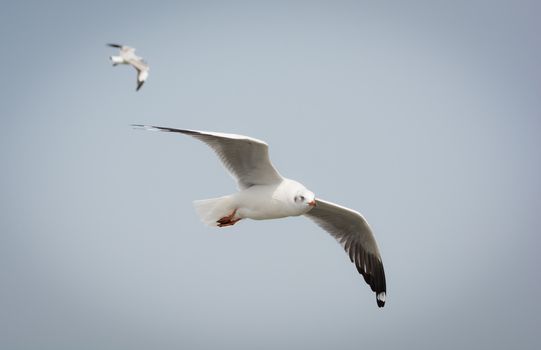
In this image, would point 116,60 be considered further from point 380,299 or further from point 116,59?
point 380,299

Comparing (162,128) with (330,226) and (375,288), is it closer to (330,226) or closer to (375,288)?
(330,226)

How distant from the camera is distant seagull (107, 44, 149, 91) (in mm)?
10859

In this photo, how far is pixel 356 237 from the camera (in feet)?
30.6

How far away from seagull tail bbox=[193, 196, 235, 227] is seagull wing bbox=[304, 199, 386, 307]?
1.26 meters

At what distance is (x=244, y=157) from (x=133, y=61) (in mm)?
4072

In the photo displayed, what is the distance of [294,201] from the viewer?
7766mm

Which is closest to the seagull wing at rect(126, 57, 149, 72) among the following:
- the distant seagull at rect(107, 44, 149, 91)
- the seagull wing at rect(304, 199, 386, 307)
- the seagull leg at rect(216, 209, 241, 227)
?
the distant seagull at rect(107, 44, 149, 91)

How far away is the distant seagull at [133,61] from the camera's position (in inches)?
428

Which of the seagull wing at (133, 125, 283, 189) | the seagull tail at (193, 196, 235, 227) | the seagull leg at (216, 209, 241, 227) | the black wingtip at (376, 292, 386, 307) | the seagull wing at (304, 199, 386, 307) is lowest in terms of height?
the black wingtip at (376, 292, 386, 307)

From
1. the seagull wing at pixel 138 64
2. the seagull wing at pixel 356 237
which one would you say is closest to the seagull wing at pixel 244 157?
the seagull wing at pixel 356 237

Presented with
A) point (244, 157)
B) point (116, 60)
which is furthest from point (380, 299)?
point (116, 60)

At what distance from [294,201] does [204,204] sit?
988 mm

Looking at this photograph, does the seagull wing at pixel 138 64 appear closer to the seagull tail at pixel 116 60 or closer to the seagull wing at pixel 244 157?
the seagull tail at pixel 116 60

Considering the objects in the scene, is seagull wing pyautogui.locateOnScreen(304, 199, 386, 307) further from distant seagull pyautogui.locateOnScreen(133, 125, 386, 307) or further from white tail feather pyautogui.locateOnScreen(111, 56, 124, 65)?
white tail feather pyautogui.locateOnScreen(111, 56, 124, 65)
